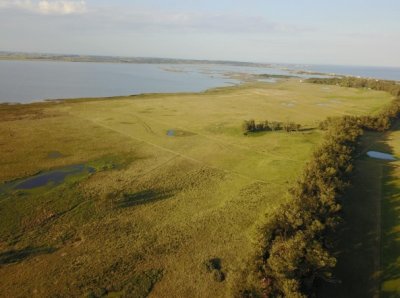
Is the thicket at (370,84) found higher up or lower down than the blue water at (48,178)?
higher up

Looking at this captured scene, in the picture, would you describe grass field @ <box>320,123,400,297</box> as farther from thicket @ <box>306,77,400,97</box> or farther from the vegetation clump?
thicket @ <box>306,77,400,97</box>

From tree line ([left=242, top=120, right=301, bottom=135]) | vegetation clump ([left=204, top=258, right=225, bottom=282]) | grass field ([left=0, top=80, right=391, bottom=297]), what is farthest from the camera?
tree line ([left=242, top=120, right=301, bottom=135])

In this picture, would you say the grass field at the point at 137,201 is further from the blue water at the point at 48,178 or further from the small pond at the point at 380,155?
the small pond at the point at 380,155

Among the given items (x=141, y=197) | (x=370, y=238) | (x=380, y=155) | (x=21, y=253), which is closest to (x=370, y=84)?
(x=380, y=155)

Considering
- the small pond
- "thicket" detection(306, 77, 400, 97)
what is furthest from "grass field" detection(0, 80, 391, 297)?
"thicket" detection(306, 77, 400, 97)

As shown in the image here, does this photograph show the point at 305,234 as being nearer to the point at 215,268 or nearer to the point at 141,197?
the point at 215,268

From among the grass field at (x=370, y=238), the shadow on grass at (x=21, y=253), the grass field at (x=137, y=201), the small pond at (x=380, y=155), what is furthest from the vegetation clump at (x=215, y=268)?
the small pond at (x=380, y=155)

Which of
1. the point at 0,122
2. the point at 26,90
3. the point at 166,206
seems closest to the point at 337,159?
the point at 166,206
